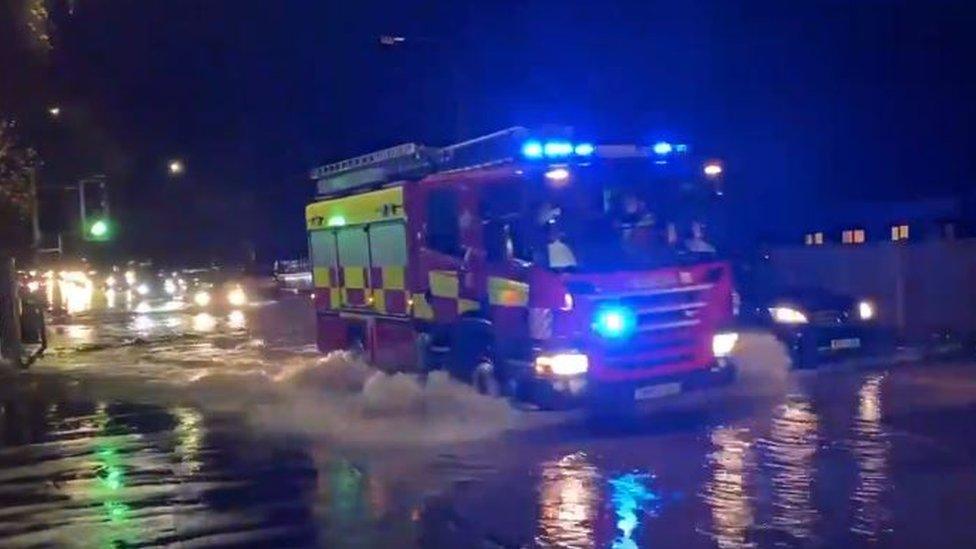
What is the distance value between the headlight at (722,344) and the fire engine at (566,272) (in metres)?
0.01

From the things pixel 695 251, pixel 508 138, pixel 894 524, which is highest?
pixel 508 138

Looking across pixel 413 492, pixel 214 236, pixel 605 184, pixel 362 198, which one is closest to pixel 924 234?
pixel 362 198

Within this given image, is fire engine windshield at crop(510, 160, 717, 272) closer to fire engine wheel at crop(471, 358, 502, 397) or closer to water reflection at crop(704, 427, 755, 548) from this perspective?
fire engine wheel at crop(471, 358, 502, 397)

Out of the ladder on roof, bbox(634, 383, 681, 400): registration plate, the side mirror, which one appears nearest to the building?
the ladder on roof

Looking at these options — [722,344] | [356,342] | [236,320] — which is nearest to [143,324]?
[236,320]

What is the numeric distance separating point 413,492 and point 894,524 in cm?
391

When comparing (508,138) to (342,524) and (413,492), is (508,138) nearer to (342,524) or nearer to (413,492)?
(413,492)

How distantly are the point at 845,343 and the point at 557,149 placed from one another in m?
7.49

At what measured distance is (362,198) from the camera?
775 inches

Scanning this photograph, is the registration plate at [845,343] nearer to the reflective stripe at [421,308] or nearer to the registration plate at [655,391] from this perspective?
the registration plate at [655,391]

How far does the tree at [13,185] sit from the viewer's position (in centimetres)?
2542

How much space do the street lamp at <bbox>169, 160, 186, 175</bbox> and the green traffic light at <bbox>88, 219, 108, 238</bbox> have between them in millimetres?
30453

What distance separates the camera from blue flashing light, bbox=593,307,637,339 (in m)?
14.5

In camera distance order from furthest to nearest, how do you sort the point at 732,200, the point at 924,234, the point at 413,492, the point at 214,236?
the point at 214,236 → the point at 924,234 → the point at 732,200 → the point at 413,492
